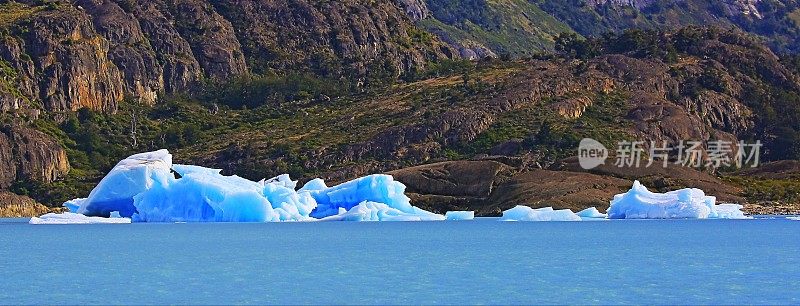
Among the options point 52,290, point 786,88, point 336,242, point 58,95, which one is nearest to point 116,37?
point 58,95

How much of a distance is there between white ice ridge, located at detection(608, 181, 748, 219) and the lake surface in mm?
15347

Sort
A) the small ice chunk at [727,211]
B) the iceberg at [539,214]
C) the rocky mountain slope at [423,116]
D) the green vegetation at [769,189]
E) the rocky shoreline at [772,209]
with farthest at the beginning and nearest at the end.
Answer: the rocky mountain slope at [423,116] < the green vegetation at [769,189] < the rocky shoreline at [772,209] < the small ice chunk at [727,211] < the iceberg at [539,214]

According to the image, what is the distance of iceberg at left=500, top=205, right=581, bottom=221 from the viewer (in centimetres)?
11525

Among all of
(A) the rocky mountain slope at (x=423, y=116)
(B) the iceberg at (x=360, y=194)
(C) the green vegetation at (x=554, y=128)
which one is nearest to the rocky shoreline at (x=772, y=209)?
(A) the rocky mountain slope at (x=423, y=116)

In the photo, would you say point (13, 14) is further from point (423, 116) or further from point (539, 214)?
point (539, 214)

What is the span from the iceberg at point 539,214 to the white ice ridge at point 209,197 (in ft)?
38.0

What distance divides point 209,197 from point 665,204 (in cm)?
3766

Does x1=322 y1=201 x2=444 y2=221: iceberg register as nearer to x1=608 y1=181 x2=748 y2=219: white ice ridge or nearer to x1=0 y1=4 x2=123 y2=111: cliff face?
x1=608 y1=181 x2=748 y2=219: white ice ridge

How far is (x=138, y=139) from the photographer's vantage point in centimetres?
18262

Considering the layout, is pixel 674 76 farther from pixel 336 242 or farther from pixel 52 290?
pixel 52 290

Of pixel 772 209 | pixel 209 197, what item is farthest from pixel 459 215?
→ pixel 772 209

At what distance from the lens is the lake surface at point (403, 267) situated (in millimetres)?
44066

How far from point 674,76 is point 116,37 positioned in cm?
7903

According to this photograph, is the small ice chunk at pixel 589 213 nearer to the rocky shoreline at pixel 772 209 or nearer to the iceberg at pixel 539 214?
the iceberg at pixel 539 214
